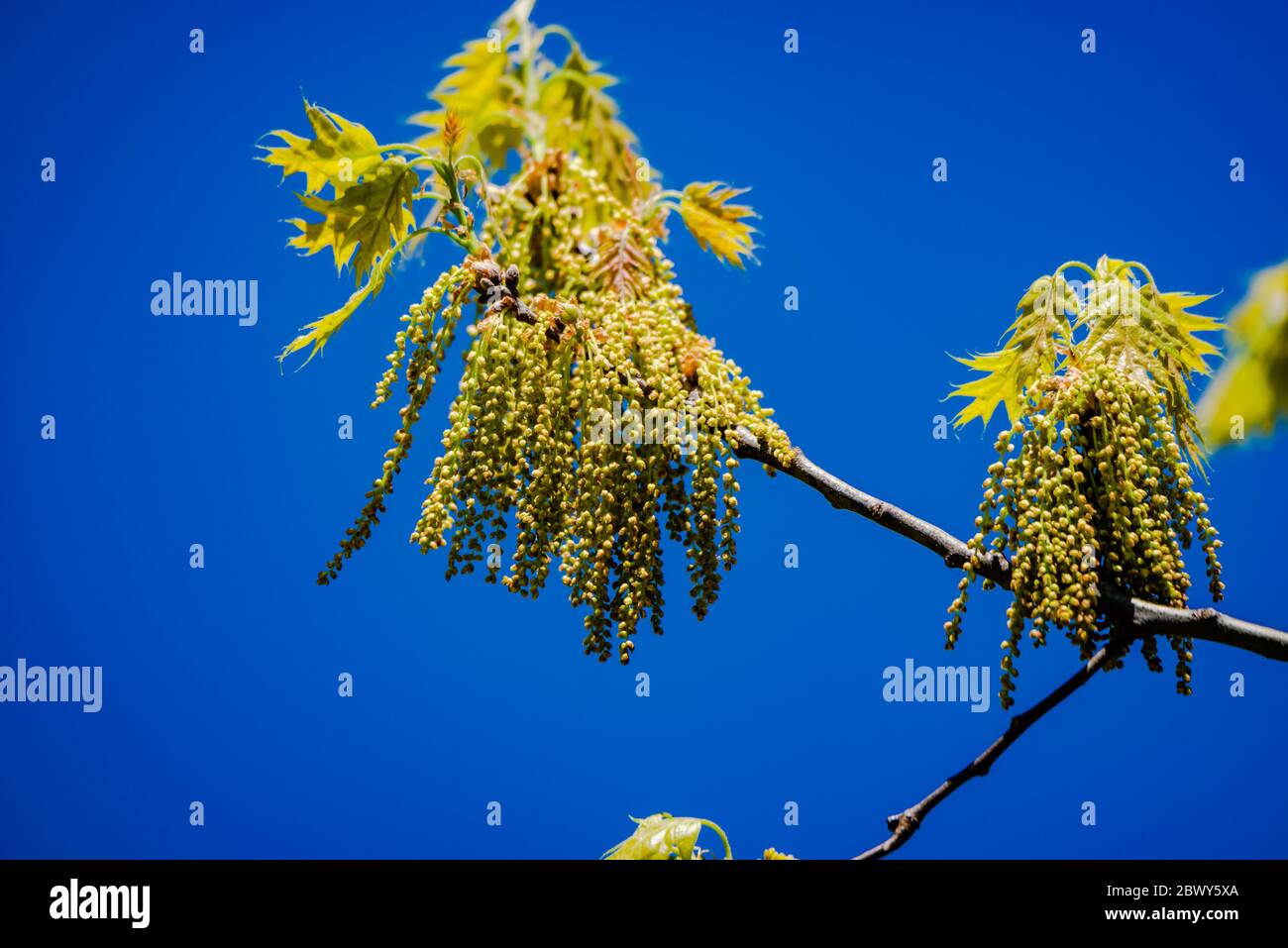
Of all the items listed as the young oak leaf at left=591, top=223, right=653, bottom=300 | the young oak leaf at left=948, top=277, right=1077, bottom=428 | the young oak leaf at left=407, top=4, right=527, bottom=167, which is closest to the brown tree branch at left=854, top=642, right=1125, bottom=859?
the young oak leaf at left=948, top=277, right=1077, bottom=428

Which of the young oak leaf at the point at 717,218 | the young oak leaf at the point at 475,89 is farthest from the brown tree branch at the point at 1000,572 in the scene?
the young oak leaf at the point at 475,89

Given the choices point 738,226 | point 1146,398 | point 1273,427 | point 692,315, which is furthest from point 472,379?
point 1273,427

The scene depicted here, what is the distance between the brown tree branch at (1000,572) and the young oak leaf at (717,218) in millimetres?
504

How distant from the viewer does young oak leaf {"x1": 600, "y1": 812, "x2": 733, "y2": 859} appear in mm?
1467

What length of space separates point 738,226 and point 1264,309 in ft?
4.24

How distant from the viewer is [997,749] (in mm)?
1152

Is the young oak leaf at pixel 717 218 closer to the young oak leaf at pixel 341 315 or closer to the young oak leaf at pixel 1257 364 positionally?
the young oak leaf at pixel 341 315

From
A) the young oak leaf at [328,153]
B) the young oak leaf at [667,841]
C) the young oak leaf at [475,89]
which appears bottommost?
the young oak leaf at [667,841]

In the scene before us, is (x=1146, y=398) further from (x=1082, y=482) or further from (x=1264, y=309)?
(x=1264, y=309)

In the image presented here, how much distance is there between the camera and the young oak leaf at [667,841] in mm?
1467

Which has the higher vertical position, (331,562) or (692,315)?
(692,315)

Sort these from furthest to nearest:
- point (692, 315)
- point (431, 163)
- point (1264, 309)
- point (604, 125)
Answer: point (604, 125) → point (692, 315) → point (431, 163) → point (1264, 309)

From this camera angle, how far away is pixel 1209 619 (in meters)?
1.07

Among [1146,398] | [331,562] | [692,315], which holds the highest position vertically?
[692,315]
